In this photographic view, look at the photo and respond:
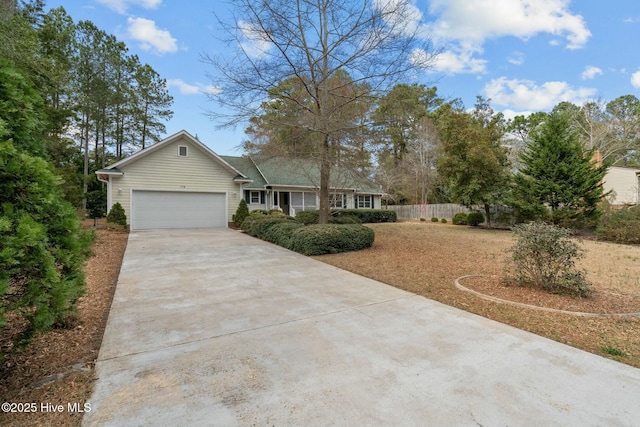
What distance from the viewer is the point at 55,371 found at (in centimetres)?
270

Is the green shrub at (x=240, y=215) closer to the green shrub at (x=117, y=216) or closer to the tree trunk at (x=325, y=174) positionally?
the green shrub at (x=117, y=216)

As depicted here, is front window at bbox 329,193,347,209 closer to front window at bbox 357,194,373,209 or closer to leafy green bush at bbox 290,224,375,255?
front window at bbox 357,194,373,209

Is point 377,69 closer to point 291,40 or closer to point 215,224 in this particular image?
point 291,40

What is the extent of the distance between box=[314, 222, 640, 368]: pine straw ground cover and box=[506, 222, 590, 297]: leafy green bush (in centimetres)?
23

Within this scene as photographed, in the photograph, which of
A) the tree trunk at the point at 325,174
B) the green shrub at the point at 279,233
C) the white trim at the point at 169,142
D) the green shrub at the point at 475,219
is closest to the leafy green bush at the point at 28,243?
the green shrub at the point at 279,233

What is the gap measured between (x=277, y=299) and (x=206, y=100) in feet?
25.2

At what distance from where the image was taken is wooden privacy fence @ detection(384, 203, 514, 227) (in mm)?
18391

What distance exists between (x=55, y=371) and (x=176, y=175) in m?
14.7

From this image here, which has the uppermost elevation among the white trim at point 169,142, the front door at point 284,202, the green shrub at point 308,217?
the white trim at point 169,142

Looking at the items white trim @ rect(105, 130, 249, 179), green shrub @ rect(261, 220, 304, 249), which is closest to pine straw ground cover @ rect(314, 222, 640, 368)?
green shrub @ rect(261, 220, 304, 249)

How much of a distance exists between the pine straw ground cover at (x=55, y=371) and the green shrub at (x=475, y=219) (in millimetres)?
20289

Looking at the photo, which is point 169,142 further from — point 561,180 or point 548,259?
point 561,180

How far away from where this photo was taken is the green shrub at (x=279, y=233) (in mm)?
10252

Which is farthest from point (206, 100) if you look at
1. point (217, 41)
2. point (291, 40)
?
point (291, 40)
